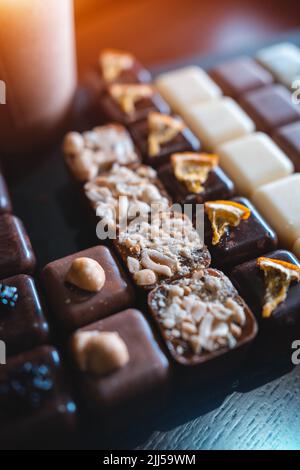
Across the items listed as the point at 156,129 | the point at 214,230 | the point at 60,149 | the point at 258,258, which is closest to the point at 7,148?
the point at 60,149

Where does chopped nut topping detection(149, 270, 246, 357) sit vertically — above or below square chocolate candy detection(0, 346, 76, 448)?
above

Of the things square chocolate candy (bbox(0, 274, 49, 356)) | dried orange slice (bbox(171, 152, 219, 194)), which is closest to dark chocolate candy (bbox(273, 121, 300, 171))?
dried orange slice (bbox(171, 152, 219, 194))

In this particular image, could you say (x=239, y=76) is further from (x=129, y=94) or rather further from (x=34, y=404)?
(x=34, y=404)

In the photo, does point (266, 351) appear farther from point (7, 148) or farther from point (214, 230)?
point (7, 148)

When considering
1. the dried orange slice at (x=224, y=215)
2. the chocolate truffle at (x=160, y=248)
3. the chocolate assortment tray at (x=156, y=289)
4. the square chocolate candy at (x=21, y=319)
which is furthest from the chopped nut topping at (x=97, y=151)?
the square chocolate candy at (x=21, y=319)

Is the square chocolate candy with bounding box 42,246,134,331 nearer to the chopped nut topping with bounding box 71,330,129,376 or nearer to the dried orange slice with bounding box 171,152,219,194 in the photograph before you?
the chopped nut topping with bounding box 71,330,129,376

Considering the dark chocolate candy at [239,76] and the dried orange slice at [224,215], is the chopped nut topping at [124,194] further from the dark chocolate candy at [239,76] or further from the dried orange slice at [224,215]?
the dark chocolate candy at [239,76]
